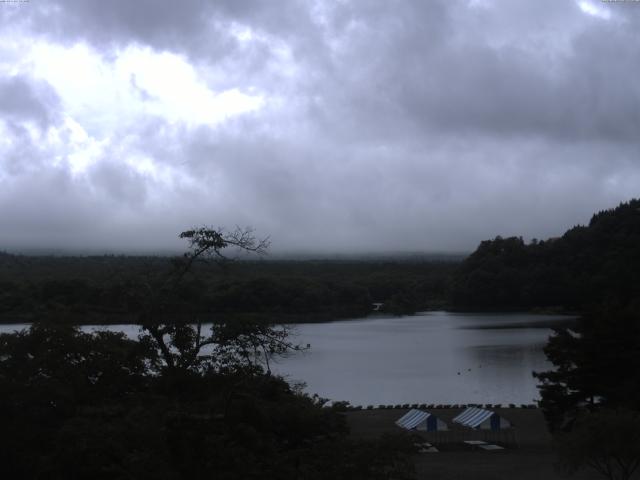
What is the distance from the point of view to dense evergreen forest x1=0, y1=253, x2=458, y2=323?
7707 millimetres

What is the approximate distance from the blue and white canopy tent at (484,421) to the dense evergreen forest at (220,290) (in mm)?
4848

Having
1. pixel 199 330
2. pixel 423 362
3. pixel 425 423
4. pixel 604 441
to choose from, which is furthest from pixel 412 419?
pixel 423 362

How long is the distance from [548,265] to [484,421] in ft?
144

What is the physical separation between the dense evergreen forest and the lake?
2208 millimetres

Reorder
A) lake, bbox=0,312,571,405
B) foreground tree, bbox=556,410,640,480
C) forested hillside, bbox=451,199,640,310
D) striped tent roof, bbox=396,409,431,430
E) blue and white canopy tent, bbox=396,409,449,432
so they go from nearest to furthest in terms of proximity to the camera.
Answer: foreground tree, bbox=556,410,640,480 → blue and white canopy tent, bbox=396,409,449,432 → striped tent roof, bbox=396,409,431,430 → lake, bbox=0,312,571,405 → forested hillside, bbox=451,199,640,310

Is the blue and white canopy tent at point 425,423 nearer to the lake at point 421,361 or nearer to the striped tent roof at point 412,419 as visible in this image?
the striped tent roof at point 412,419

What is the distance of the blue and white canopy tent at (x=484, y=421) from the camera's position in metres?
16.0

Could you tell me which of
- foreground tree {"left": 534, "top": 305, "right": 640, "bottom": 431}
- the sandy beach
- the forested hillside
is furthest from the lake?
the forested hillside

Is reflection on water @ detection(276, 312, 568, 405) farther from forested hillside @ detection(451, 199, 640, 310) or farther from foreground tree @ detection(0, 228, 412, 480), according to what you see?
foreground tree @ detection(0, 228, 412, 480)

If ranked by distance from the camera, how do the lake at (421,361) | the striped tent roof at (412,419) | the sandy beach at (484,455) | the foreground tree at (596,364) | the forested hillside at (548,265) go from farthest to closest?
1. the forested hillside at (548,265)
2. the lake at (421,361)
3. the striped tent roof at (412,419)
4. the foreground tree at (596,364)
5. the sandy beach at (484,455)

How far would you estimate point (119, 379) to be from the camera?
25.3 feet

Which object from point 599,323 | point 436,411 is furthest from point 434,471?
point 436,411

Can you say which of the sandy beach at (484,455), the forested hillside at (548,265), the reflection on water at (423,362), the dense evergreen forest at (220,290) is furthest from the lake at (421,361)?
the forested hillside at (548,265)

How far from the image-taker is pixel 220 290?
18000 millimetres
